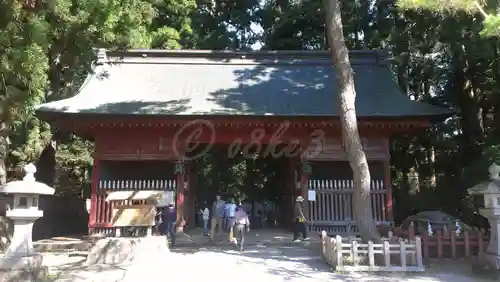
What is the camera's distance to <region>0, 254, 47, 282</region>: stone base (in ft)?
27.0

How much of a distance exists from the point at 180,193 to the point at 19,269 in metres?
5.78

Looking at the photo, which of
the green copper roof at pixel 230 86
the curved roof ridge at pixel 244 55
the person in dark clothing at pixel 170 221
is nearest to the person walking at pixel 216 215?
the person in dark clothing at pixel 170 221

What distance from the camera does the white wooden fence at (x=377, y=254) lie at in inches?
358

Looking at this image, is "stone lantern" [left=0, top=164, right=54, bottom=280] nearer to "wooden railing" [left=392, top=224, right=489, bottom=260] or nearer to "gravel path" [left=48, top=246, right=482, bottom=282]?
"gravel path" [left=48, top=246, right=482, bottom=282]

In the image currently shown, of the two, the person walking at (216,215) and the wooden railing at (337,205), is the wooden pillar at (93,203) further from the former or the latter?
the wooden railing at (337,205)

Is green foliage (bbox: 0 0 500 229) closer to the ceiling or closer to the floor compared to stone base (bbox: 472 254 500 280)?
closer to the ceiling

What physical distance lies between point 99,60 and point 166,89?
306 cm

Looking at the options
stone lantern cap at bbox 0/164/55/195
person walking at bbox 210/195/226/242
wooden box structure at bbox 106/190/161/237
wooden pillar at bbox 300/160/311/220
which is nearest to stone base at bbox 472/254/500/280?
A: wooden pillar at bbox 300/160/311/220

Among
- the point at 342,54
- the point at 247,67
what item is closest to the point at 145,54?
the point at 247,67

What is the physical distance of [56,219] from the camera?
663 inches

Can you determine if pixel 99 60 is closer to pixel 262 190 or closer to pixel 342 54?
pixel 342 54

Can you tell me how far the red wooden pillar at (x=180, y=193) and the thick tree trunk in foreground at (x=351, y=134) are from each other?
5.64 meters

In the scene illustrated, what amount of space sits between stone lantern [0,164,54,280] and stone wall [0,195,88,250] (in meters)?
3.46

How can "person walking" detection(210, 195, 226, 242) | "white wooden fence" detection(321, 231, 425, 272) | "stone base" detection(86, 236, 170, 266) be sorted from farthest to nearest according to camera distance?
"person walking" detection(210, 195, 226, 242) → "stone base" detection(86, 236, 170, 266) → "white wooden fence" detection(321, 231, 425, 272)
